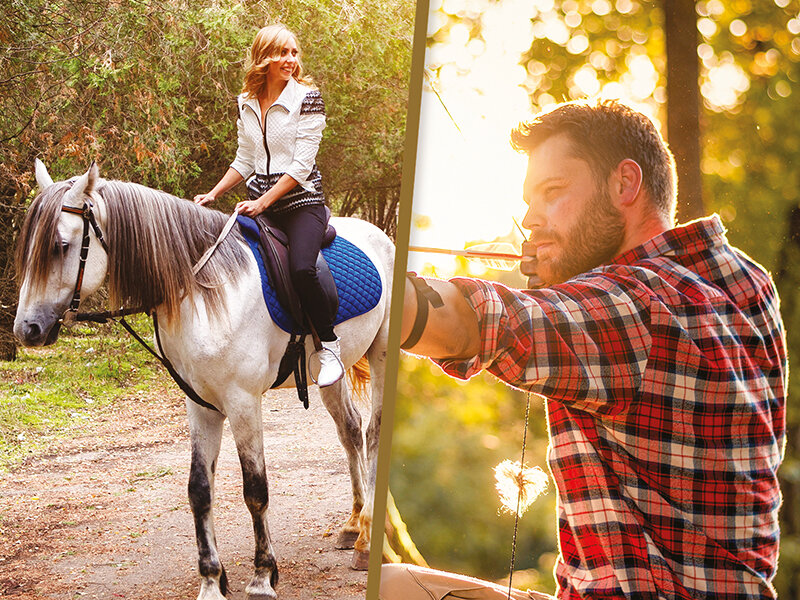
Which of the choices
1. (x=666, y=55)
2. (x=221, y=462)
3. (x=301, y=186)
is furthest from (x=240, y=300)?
(x=221, y=462)

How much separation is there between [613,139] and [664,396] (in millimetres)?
236

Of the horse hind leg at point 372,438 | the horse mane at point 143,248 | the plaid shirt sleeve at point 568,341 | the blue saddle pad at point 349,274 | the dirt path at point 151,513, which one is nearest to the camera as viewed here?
the plaid shirt sleeve at point 568,341

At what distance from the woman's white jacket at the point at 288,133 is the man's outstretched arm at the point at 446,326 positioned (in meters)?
1.64

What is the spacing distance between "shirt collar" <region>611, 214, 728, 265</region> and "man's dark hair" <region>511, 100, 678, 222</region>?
0.02 m

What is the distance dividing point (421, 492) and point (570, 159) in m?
0.35

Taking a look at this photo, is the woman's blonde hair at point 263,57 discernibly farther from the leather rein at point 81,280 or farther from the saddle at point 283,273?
the leather rein at point 81,280

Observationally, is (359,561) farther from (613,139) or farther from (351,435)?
(613,139)

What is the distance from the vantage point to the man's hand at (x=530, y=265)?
69 centimetres

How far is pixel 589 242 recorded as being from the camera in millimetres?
685

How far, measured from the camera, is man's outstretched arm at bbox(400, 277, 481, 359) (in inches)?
24.9

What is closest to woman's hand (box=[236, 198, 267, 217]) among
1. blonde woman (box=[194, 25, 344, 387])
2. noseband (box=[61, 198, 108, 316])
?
blonde woman (box=[194, 25, 344, 387])

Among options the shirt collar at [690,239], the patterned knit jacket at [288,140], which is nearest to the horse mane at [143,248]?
the patterned knit jacket at [288,140]

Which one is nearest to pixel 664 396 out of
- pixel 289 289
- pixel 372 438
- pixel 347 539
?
pixel 289 289

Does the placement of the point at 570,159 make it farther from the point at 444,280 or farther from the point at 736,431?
the point at 736,431
